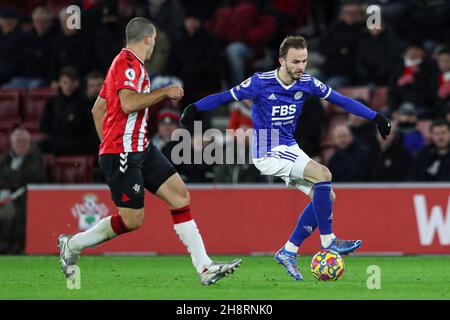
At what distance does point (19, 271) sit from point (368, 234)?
4635 mm

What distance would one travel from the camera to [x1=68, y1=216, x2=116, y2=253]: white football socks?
32.1ft

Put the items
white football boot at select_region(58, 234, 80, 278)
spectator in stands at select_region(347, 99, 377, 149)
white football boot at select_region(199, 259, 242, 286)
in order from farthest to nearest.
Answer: spectator in stands at select_region(347, 99, 377, 149) < white football boot at select_region(58, 234, 80, 278) < white football boot at select_region(199, 259, 242, 286)

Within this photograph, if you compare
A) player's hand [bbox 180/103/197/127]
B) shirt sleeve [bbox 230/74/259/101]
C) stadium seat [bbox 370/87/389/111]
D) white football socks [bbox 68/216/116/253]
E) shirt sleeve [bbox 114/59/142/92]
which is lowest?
white football socks [bbox 68/216/116/253]

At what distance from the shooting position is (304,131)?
15.8 m

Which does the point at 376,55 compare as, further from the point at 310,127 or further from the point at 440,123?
the point at 440,123

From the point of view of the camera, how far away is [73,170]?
15.9 m

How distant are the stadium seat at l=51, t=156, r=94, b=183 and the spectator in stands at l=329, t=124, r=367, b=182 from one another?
3285mm

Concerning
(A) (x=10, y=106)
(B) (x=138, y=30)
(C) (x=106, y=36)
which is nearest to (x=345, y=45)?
(C) (x=106, y=36)

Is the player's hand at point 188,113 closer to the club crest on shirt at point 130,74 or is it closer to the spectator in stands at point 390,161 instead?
the club crest on shirt at point 130,74

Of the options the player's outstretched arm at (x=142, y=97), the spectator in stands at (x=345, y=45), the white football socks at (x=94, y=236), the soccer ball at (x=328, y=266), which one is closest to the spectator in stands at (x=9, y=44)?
the spectator in stands at (x=345, y=45)

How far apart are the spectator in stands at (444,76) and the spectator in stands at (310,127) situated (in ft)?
5.61

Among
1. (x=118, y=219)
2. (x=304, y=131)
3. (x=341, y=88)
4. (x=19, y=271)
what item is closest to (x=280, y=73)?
(x=118, y=219)

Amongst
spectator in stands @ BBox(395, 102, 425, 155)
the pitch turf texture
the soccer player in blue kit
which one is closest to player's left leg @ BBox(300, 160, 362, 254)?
the soccer player in blue kit

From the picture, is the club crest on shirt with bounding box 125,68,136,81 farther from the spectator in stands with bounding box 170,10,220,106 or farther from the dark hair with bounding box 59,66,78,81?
the spectator in stands with bounding box 170,10,220,106
